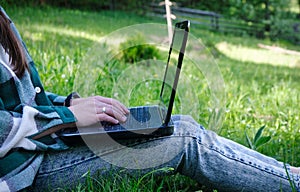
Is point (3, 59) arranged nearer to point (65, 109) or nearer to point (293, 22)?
point (65, 109)

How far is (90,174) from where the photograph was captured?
1.24m

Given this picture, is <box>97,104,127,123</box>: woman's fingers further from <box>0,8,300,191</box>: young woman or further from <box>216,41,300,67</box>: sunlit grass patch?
<box>216,41,300,67</box>: sunlit grass patch

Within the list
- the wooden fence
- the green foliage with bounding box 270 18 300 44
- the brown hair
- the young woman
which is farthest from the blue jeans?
the green foliage with bounding box 270 18 300 44

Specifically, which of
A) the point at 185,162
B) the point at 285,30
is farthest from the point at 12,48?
→ the point at 285,30

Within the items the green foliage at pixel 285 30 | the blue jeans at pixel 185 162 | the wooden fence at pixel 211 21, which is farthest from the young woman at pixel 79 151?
the green foliage at pixel 285 30

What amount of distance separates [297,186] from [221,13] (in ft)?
32.7

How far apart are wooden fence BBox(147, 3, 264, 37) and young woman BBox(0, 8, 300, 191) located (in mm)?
8185

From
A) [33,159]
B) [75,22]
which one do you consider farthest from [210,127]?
[75,22]

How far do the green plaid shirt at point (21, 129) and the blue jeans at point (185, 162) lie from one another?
0.06 metres

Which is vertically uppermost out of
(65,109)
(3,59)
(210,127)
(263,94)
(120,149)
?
(3,59)

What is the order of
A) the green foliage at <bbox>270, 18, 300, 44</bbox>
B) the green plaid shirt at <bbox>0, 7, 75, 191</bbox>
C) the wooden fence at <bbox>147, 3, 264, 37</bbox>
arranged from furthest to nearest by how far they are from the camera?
the wooden fence at <bbox>147, 3, 264, 37</bbox>
the green foliage at <bbox>270, 18, 300, 44</bbox>
the green plaid shirt at <bbox>0, 7, 75, 191</bbox>

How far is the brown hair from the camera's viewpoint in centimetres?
126

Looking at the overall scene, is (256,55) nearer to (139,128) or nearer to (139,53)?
(139,53)

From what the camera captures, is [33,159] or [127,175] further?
[127,175]
